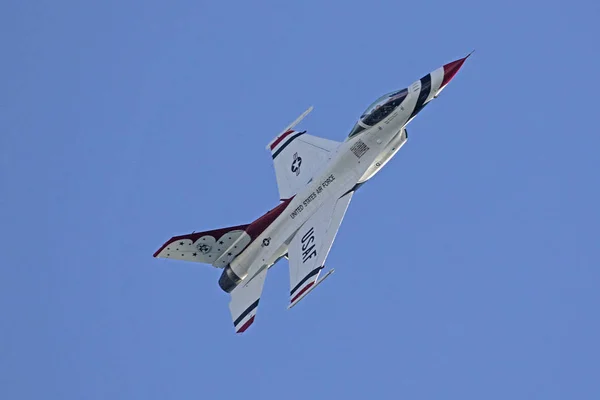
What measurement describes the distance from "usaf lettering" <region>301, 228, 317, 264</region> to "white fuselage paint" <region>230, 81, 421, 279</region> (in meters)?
0.52

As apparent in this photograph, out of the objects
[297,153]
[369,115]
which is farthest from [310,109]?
[369,115]

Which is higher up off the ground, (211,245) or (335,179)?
(211,245)

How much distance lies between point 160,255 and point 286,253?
430 cm

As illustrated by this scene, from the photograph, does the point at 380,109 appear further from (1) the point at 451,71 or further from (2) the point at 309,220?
(2) the point at 309,220

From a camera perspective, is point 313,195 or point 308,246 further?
point 313,195

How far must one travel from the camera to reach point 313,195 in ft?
118

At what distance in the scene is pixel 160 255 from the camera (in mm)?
36781

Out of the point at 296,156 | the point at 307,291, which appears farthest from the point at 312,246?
the point at 296,156

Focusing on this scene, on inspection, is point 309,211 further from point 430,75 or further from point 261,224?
point 430,75

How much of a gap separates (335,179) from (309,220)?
1612 mm

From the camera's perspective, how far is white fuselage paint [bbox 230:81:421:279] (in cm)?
3528

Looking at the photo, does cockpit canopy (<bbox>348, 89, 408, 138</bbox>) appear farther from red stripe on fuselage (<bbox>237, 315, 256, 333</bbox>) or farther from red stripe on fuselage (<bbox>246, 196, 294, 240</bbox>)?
red stripe on fuselage (<bbox>237, 315, 256, 333</bbox>)

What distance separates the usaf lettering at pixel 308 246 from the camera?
3512 centimetres

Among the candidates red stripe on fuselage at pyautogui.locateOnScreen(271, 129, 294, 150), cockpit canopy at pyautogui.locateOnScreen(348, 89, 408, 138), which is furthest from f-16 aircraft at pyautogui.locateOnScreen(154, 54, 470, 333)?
red stripe on fuselage at pyautogui.locateOnScreen(271, 129, 294, 150)
